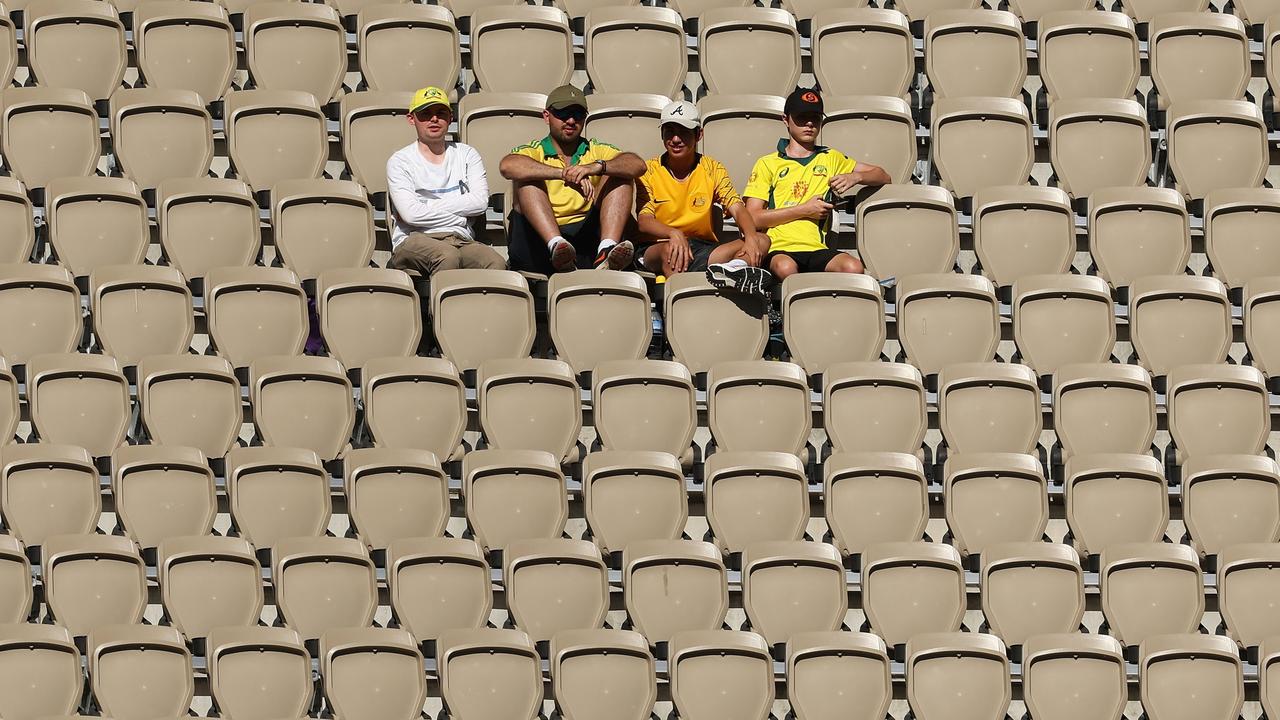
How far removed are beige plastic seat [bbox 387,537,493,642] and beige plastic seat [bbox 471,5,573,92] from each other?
201cm

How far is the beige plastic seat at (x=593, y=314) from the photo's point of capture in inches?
270

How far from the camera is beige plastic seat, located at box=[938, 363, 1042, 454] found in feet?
22.4

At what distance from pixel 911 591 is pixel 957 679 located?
0.33 meters

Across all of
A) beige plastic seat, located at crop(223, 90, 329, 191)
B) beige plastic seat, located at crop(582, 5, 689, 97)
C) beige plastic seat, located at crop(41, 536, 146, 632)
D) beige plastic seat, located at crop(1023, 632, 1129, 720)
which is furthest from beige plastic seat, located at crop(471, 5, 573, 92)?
beige plastic seat, located at crop(1023, 632, 1129, 720)

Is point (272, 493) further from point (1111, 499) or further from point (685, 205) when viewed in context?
point (1111, 499)

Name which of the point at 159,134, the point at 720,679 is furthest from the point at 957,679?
the point at 159,134

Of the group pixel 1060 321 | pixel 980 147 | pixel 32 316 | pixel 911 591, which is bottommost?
pixel 911 591

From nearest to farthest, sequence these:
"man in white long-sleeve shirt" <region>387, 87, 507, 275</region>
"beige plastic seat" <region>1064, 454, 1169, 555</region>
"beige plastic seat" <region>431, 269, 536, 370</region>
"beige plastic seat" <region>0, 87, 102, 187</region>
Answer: "beige plastic seat" <region>1064, 454, 1169, 555</region> < "beige plastic seat" <region>431, 269, 536, 370</region> < "man in white long-sleeve shirt" <region>387, 87, 507, 275</region> < "beige plastic seat" <region>0, 87, 102, 187</region>

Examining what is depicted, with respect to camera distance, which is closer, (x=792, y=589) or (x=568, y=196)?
(x=792, y=589)

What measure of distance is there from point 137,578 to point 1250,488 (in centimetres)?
307

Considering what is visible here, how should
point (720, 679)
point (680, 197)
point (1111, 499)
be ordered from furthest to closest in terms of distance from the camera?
point (680, 197)
point (1111, 499)
point (720, 679)

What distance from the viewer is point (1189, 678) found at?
6.27m

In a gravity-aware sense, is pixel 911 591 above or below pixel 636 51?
below

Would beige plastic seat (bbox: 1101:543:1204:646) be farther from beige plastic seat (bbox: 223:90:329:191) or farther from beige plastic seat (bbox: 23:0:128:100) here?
beige plastic seat (bbox: 23:0:128:100)
